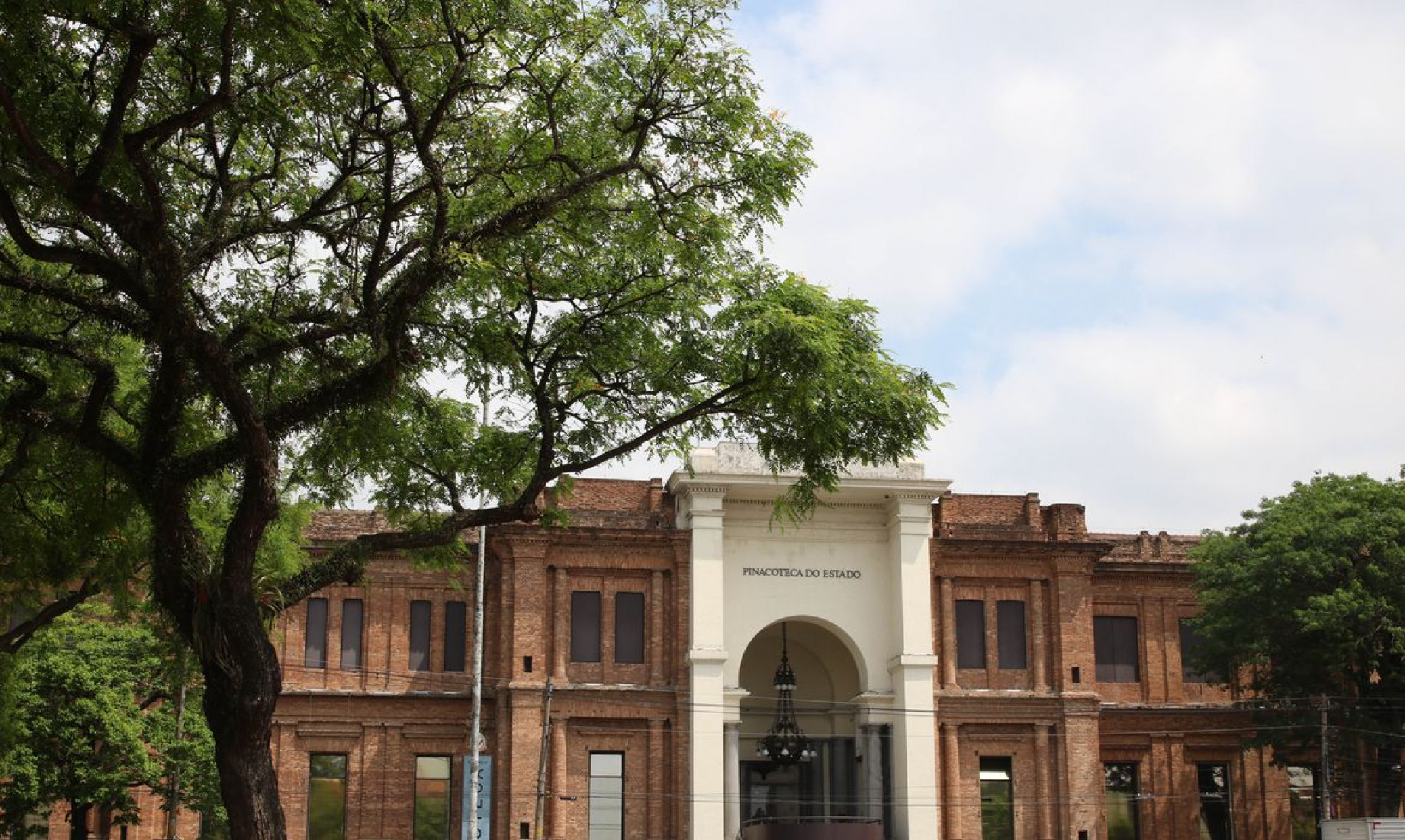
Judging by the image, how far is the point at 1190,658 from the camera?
45500 millimetres

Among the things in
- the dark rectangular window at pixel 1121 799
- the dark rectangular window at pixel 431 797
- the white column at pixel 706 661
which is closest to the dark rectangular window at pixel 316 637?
the dark rectangular window at pixel 431 797

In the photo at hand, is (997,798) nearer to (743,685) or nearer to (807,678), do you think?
(807,678)

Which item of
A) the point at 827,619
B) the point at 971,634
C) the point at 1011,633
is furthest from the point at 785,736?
the point at 1011,633

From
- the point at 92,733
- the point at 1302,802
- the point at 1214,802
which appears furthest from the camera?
the point at 1302,802

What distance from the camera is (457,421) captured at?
20.9 meters

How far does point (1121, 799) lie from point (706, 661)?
40.8ft

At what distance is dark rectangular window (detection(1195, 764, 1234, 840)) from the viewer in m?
44.7

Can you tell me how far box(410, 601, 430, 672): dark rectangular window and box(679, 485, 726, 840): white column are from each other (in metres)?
7.02

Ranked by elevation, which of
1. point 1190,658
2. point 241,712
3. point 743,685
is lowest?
point 241,712

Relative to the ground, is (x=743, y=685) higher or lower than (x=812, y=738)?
higher

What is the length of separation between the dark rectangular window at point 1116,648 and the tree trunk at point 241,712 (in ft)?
111

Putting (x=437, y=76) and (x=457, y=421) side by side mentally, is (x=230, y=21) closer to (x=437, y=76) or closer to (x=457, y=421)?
(x=437, y=76)

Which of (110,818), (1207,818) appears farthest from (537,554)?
(1207,818)

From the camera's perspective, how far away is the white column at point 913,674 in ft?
135
